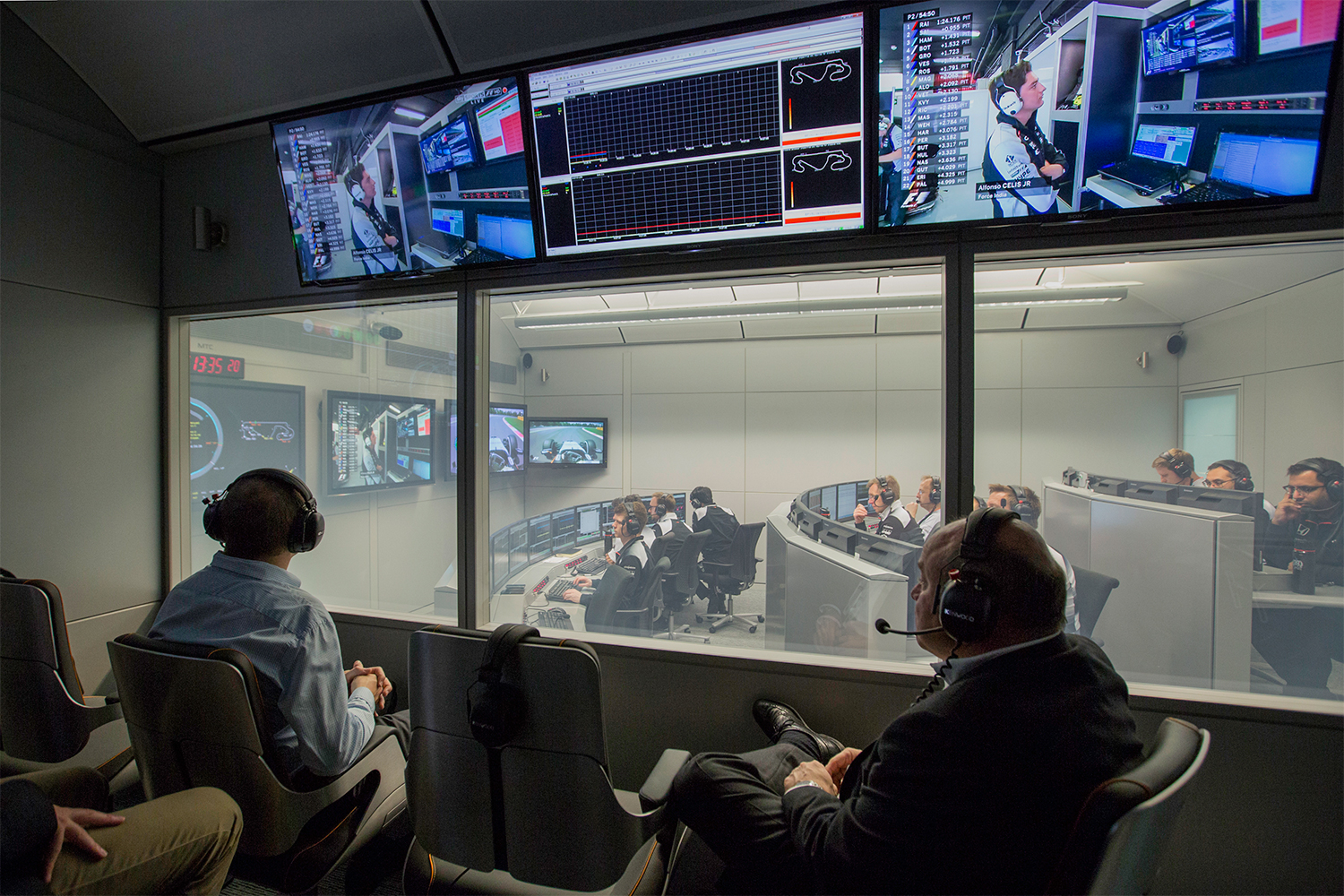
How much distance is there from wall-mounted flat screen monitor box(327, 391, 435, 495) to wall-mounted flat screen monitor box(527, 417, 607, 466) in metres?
0.77

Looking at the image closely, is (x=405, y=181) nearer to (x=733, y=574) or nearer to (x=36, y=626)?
(x=36, y=626)

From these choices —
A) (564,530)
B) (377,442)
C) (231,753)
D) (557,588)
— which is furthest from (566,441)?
(231,753)

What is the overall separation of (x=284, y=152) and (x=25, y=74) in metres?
1.23

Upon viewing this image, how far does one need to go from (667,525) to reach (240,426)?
2.69 metres

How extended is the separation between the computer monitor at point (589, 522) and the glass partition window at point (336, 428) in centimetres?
135

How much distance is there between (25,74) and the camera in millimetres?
2352

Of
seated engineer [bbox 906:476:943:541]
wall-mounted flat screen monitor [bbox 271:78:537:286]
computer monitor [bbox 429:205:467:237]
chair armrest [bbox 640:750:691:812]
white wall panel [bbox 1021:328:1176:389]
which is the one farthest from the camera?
seated engineer [bbox 906:476:943:541]

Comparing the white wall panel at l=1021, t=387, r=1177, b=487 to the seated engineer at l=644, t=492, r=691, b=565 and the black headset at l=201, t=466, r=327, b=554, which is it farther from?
the black headset at l=201, t=466, r=327, b=554

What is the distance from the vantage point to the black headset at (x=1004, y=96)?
1536 millimetres

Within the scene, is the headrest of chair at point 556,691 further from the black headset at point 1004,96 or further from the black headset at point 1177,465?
the black headset at point 1177,465

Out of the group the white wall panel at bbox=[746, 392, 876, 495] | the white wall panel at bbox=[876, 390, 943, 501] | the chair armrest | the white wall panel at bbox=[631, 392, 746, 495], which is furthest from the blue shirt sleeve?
the white wall panel at bbox=[876, 390, 943, 501]

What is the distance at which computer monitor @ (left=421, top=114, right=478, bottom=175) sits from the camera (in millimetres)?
2000

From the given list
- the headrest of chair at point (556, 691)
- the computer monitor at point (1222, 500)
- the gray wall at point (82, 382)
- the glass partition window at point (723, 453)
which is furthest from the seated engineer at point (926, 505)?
the gray wall at point (82, 382)

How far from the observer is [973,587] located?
1.00 meters
